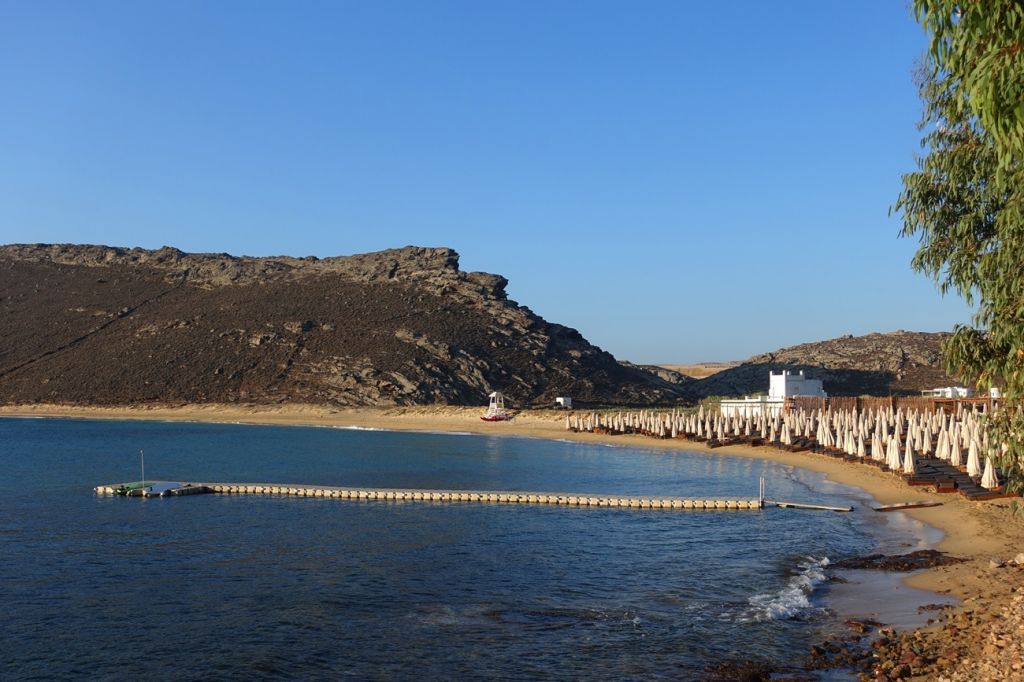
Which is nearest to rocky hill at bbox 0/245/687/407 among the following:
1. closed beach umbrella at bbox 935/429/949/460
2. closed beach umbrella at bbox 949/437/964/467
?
closed beach umbrella at bbox 935/429/949/460

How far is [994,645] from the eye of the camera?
11094 millimetres

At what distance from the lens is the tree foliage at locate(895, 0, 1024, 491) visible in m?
6.69

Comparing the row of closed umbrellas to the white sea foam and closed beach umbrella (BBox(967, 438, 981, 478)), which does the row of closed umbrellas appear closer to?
closed beach umbrella (BBox(967, 438, 981, 478))

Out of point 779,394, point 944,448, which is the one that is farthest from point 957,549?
point 779,394

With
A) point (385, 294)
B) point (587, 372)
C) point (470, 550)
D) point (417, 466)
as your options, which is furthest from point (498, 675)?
point (385, 294)

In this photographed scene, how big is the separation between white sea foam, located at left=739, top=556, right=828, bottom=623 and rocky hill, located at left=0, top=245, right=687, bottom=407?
71660mm

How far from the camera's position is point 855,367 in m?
97.9

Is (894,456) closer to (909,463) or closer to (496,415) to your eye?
(909,463)

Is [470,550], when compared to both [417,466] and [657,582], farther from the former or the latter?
[417,466]

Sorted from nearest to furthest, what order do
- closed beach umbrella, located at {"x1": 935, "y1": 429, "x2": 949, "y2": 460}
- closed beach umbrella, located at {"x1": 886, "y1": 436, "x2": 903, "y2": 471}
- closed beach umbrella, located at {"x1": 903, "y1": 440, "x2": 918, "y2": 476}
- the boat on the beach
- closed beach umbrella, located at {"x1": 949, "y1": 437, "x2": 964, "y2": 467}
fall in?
closed beach umbrella, located at {"x1": 903, "y1": 440, "x2": 918, "y2": 476} → closed beach umbrella, located at {"x1": 949, "y1": 437, "x2": 964, "y2": 467} → closed beach umbrella, located at {"x1": 935, "y1": 429, "x2": 949, "y2": 460} → closed beach umbrella, located at {"x1": 886, "y1": 436, "x2": 903, "y2": 471} → the boat on the beach

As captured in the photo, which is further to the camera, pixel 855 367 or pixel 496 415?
pixel 855 367

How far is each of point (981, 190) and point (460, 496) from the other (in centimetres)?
2218

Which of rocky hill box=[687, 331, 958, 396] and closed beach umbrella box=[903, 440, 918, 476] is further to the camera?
rocky hill box=[687, 331, 958, 396]

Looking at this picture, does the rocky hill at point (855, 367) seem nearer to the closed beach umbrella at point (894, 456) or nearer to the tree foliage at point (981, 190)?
the closed beach umbrella at point (894, 456)
